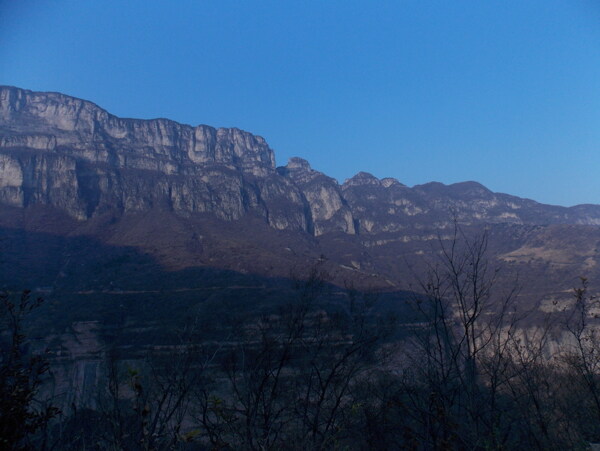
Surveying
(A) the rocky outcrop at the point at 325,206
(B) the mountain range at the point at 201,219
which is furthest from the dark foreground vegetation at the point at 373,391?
(A) the rocky outcrop at the point at 325,206

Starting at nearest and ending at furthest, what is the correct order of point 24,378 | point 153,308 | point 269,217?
point 24,378
point 153,308
point 269,217

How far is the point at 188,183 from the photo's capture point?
124 metres

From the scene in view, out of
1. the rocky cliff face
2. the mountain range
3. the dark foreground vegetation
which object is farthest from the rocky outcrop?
the dark foreground vegetation

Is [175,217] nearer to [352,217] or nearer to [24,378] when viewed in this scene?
[352,217]

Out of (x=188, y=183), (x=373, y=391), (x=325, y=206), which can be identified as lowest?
(x=373, y=391)

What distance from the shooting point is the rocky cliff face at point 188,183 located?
111m

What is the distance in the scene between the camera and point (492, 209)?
167 m

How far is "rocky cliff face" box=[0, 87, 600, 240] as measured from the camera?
11138 cm

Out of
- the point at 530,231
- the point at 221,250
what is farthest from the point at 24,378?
the point at 530,231

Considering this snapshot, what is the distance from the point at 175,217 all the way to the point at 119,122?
61.4m

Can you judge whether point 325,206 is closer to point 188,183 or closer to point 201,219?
point 188,183

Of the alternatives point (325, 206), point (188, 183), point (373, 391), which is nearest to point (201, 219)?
point (188, 183)

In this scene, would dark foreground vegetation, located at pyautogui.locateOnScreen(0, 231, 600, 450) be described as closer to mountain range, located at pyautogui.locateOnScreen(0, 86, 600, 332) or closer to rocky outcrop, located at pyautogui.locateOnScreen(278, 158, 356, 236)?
mountain range, located at pyautogui.locateOnScreen(0, 86, 600, 332)

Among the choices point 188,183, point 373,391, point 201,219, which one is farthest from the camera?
point 188,183
